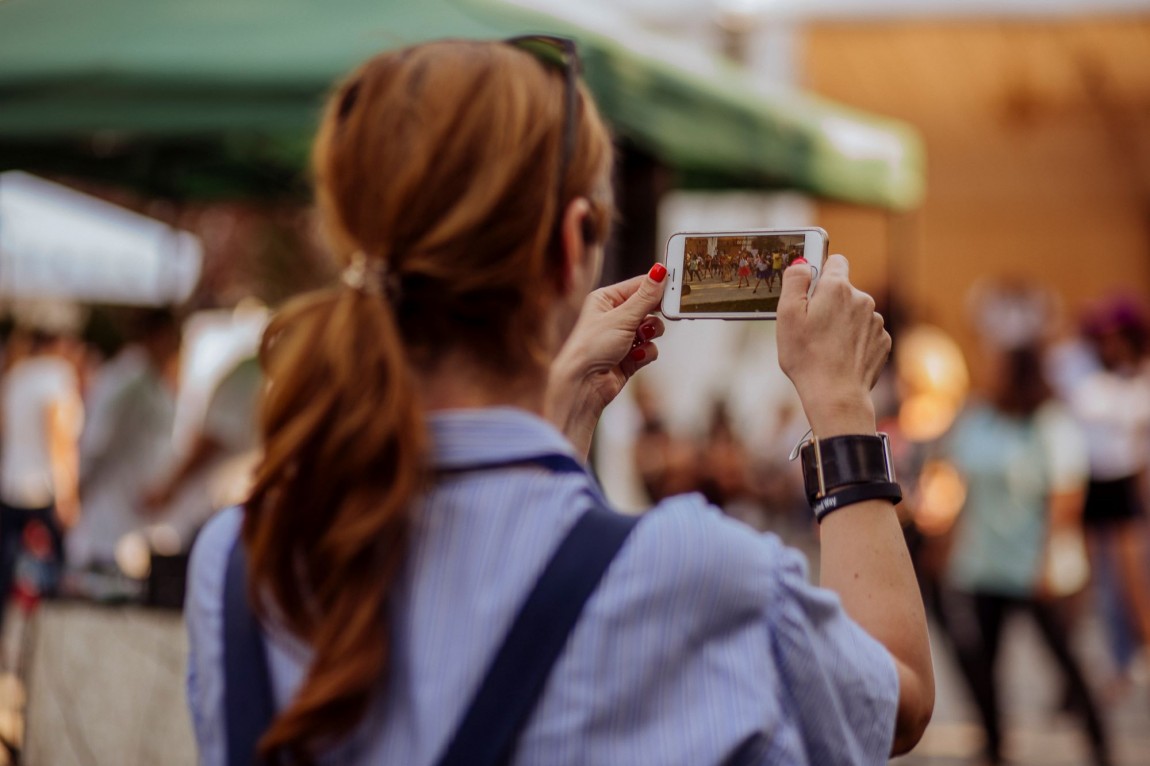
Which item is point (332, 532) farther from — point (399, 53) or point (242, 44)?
point (242, 44)

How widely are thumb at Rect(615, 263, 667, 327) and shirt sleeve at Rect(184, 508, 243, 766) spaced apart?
1.51 ft

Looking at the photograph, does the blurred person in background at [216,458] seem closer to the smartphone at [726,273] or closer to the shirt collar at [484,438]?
the smartphone at [726,273]

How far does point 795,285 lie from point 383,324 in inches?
16.4

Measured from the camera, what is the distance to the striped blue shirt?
44.5 inches

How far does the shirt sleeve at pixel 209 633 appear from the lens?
1.24 metres

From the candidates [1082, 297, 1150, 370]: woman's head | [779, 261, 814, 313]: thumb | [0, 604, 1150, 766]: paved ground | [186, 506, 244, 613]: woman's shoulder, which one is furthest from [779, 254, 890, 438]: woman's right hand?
[1082, 297, 1150, 370]: woman's head

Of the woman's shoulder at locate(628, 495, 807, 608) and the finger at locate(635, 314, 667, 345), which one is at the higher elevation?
the finger at locate(635, 314, 667, 345)

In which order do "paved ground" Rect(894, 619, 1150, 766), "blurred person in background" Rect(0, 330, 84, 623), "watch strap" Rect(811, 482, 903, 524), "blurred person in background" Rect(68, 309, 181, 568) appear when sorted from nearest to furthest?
"watch strap" Rect(811, 482, 903, 524)
"paved ground" Rect(894, 619, 1150, 766)
"blurred person in background" Rect(68, 309, 181, 568)
"blurred person in background" Rect(0, 330, 84, 623)

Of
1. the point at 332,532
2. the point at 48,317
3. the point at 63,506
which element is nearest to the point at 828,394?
the point at 332,532

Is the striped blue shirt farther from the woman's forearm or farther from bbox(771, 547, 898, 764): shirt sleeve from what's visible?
the woman's forearm

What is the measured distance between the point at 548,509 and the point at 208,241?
568 inches

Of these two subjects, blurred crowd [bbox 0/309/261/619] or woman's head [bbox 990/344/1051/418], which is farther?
blurred crowd [bbox 0/309/261/619]

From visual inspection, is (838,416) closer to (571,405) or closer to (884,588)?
(884,588)

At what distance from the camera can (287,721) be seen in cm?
113
